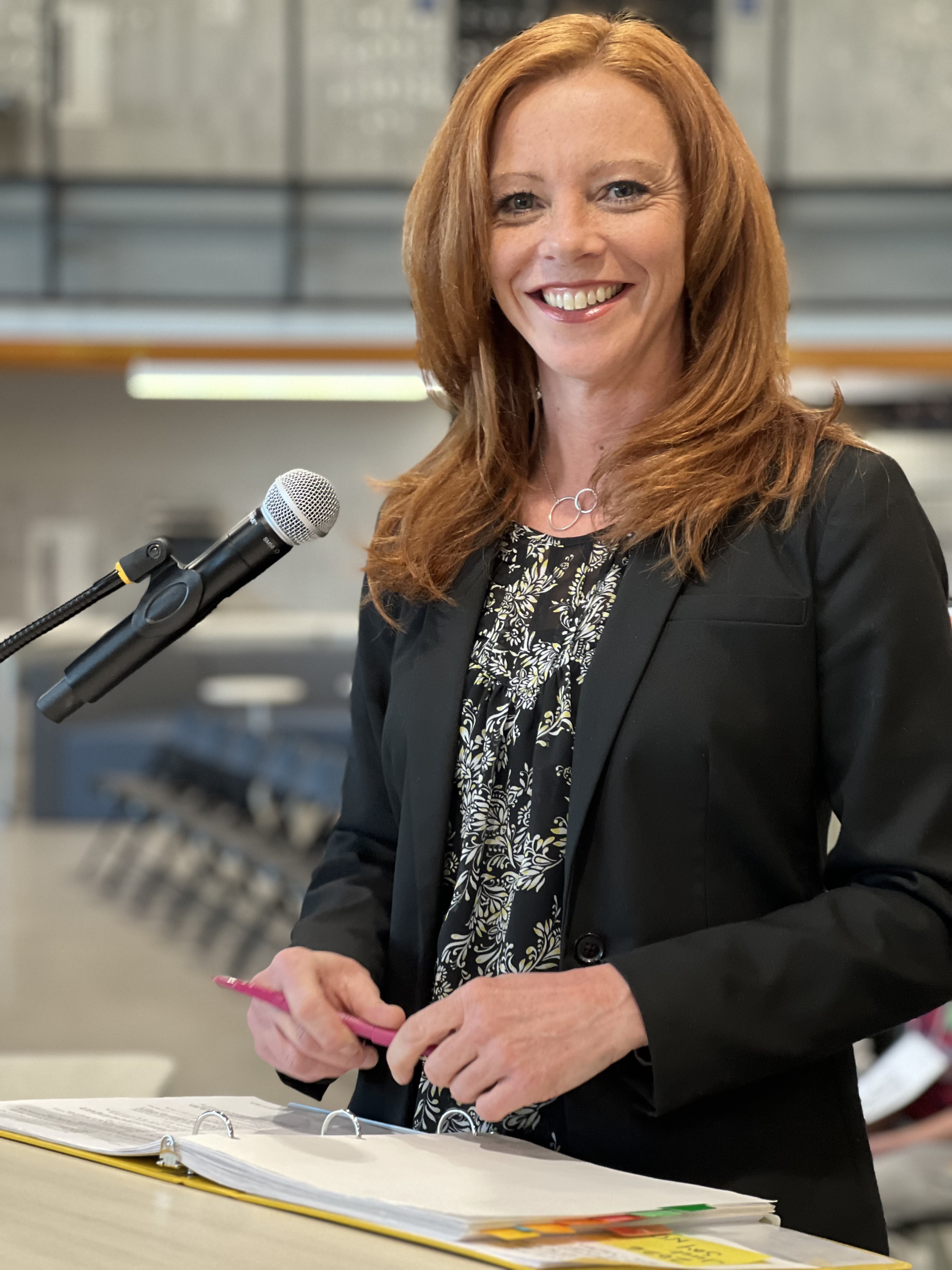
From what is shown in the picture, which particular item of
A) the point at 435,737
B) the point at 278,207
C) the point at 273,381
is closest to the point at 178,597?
the point at 435,737

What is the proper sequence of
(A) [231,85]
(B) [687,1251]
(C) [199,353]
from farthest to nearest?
(A) [231,85]
(C) [199,353]
(B) [687,1251]

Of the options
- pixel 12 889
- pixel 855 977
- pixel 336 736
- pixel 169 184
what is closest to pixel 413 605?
pixel 855 977

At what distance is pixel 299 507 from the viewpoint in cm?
147

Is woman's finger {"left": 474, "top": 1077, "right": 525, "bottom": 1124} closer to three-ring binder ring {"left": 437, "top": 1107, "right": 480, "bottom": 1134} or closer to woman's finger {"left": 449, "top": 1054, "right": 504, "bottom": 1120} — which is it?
woman's finger {"left": 449, "top": 1054, "right": 504, "bottom": 1120}

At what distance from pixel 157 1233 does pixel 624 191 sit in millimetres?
1089

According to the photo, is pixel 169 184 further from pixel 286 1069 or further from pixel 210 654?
pixel 286 1069

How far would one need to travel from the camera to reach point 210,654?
1116 centimetres

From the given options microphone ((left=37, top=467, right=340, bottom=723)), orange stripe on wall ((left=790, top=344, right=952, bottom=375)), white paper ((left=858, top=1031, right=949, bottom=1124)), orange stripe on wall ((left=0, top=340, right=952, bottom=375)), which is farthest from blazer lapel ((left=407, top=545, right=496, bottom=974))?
orange stripe on wall ((left=0, top=340, right=952, bottom=375))

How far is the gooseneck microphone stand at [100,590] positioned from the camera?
1393 millimetres

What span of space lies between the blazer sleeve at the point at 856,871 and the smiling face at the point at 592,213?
0.30 metres

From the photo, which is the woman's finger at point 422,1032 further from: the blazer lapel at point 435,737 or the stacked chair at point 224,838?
the stacked chair at point 224,838

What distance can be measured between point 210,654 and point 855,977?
10091 millimetres

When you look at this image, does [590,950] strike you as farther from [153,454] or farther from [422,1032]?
[153,454]

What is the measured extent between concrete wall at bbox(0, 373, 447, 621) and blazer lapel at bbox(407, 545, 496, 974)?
38.7 feet
